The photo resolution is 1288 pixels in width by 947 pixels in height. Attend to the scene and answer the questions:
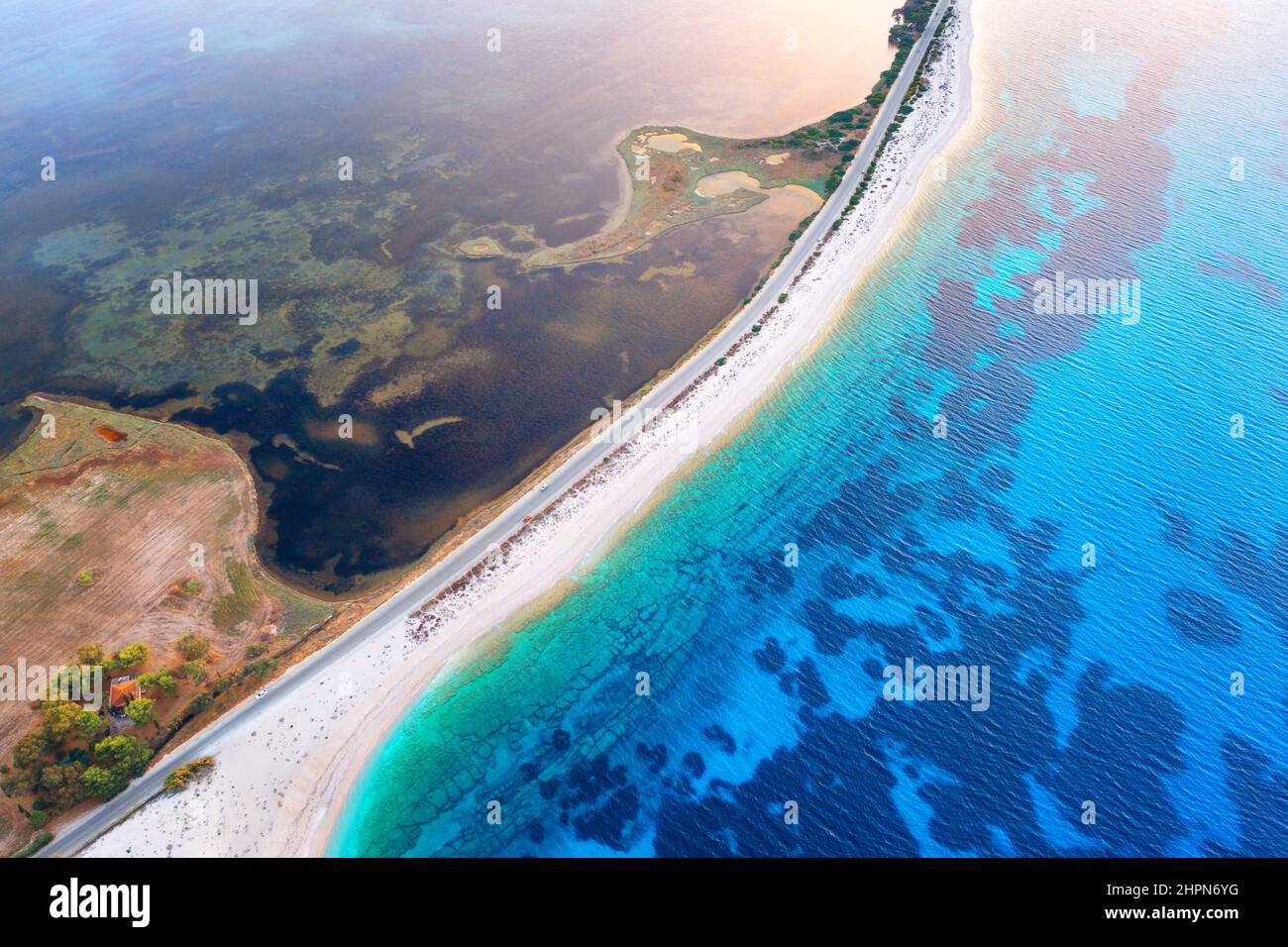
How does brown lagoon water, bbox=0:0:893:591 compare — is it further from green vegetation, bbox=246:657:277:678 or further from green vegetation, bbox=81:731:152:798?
green vegetation, bbox=81:731:152:798

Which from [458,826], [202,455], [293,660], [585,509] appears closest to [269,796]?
[293,660]

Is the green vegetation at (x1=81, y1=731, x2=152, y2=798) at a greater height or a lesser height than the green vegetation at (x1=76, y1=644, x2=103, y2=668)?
lesser

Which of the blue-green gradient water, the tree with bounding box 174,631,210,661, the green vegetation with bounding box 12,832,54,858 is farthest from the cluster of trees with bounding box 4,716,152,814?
the blue-green gradient water

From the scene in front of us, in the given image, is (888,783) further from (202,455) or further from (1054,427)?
(202,455)

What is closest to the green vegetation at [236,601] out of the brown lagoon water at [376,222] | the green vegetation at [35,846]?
the brown lagoon water at [376,222]

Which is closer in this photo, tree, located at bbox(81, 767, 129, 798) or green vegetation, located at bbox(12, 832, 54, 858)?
green vegetation, located at bbox(12, 832, 54, 858)

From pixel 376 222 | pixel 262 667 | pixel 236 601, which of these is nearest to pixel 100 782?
pixel 262 667
